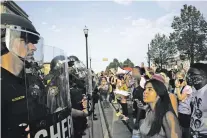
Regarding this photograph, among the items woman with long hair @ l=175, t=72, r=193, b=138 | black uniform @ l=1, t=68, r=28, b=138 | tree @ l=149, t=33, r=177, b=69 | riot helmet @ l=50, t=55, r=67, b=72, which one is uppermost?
tree @ l=149, t=33, r=177, b=69

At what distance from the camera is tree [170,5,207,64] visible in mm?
72562

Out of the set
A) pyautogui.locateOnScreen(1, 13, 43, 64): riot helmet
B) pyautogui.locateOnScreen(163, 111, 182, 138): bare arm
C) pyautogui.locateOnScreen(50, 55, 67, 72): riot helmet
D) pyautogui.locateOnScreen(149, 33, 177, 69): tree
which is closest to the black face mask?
pyautogui.locateOnScreen(163, 111, 182, 138): bare arm

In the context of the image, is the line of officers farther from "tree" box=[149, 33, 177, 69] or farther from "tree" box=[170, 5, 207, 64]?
"tree" box=[149, 33, 177, 69]

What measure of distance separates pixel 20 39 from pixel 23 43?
38mm

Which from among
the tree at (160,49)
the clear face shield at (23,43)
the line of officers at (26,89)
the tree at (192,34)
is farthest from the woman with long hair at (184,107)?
the tree at (160,49)

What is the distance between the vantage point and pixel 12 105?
209 centimetres

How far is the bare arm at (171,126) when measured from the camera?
Answer: 141 inches

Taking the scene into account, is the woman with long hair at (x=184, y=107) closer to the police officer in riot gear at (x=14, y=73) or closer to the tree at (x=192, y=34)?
the police officer in riot gear at (x=14, y=73)

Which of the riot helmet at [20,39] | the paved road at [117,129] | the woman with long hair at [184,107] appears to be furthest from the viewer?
the paved road at [117,129]

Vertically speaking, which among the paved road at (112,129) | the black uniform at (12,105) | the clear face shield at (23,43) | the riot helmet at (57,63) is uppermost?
the clear face shield at (23,43)

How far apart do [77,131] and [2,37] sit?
4.15m

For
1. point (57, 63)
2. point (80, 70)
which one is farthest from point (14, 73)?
point (80, 70)

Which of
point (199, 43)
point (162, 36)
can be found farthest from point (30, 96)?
point (162, 36)

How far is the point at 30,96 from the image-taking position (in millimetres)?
2273
